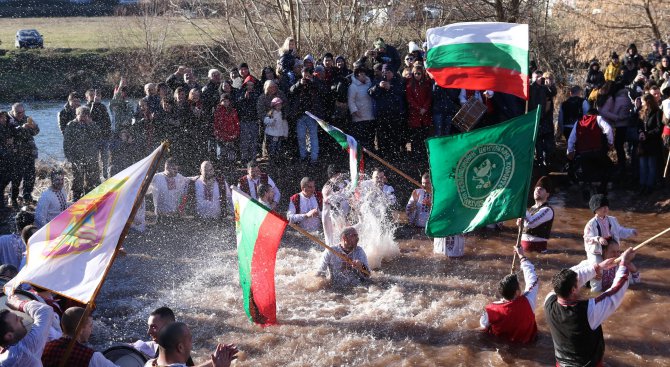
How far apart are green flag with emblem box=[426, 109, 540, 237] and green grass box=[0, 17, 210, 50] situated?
19.7 metres

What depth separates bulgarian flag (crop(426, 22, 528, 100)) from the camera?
852 cm

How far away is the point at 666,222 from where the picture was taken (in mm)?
13133

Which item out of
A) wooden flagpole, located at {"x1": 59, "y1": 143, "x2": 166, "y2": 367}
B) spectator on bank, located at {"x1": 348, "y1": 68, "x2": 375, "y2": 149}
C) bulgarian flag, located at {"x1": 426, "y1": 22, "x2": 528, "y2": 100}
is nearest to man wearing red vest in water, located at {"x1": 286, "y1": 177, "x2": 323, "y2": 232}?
spectator on bank, located at {"x1": 348, "y1": 68, "x2": 375, "y2": 149}

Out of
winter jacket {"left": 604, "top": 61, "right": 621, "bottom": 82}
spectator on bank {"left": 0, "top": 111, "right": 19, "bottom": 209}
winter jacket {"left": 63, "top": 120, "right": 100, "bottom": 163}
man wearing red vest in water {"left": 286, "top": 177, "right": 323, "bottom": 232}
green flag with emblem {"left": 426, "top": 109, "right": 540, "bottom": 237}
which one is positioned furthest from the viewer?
winter jacket {"left": 604, "top": 61, "right": 621, "bottom": 82}

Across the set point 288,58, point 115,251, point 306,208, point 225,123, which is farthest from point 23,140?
point 115,251

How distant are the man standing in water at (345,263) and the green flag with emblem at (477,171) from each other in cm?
213

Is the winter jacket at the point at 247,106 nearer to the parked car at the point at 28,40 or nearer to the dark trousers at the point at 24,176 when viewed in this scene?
the dark trousers at the point at 24,176

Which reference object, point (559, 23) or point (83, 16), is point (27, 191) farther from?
point (83, 16)

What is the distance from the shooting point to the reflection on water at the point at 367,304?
8.70m

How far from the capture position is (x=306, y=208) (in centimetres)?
1209

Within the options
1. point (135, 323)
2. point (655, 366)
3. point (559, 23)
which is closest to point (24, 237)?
point (135, 323)

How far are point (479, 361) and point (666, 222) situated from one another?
6176 mm

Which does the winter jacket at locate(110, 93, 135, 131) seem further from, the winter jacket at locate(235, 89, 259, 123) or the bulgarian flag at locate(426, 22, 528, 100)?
the bulgarian flag at locate(426, 22, 528, 100)

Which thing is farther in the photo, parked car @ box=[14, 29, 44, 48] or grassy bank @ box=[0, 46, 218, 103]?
parked car @ box=[14, 29, 44, 48]
